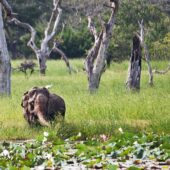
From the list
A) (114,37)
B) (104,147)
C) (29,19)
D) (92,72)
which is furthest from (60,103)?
(29,19)

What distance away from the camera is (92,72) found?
67.1ft

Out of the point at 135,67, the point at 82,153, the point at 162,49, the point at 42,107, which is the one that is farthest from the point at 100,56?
the point at 82,153

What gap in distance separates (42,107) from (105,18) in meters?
23.2

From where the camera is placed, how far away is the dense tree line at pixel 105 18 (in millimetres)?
29469

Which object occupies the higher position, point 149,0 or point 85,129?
point 149,0

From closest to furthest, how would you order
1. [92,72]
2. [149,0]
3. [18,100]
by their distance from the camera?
1. [18,100]
2. [92,72]
3. [149,0]

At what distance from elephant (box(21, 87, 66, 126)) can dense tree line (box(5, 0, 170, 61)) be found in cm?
1144

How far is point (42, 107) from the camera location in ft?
38.2

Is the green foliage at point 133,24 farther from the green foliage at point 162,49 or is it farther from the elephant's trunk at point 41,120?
the elephant's trunk at point 41,120

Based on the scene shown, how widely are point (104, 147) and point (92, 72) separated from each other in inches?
461

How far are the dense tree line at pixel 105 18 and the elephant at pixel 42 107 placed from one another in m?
11.4

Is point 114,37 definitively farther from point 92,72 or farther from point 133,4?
point 92,72

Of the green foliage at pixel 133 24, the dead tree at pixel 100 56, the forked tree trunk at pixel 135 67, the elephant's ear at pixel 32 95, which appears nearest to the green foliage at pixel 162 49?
the green foliage at pixel 133 24

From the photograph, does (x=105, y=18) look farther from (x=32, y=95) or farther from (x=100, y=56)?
(x=32, y=95)
